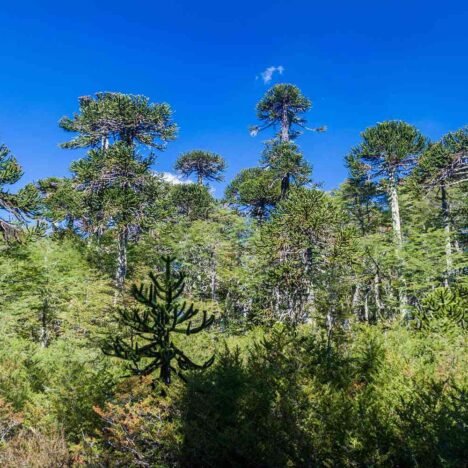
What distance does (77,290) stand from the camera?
14992 mm

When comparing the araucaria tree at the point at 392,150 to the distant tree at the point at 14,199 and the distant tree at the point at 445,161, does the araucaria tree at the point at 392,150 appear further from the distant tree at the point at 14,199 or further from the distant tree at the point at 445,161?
the distant tree at the point at 14,199

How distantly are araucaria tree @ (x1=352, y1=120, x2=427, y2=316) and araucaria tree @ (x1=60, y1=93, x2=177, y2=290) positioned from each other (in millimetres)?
10818

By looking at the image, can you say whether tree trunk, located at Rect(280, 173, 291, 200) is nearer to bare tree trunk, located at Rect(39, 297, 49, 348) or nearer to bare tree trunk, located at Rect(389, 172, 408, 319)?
bare tree trunk, located at Rect(389, 172, 408, 319)

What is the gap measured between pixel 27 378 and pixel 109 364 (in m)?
1.67

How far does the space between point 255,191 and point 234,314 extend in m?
7.96

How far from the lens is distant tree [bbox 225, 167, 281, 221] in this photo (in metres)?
23.9

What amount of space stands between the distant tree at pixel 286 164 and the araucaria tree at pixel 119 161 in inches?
275

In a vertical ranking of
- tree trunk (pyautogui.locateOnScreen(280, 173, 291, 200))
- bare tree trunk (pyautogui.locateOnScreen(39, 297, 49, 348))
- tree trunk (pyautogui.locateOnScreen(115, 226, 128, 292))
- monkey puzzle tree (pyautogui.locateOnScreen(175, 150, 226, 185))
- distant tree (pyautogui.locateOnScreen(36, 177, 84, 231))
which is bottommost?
bare tree trunk (pyautogui.locateOnScreen(39, 297, 49, 348))

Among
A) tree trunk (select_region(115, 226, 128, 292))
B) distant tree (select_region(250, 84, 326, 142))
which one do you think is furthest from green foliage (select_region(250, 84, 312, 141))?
tree trunk (select_region(115, 226, 128, 292))

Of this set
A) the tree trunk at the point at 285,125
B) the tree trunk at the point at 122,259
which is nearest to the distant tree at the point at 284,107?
the tree trunk at the point at 285,125

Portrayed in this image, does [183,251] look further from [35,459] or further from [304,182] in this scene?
[35,459]

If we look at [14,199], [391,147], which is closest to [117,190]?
[14,199]

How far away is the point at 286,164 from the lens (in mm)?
23547

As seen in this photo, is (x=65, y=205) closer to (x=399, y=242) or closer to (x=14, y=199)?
(x=14, y=199)
